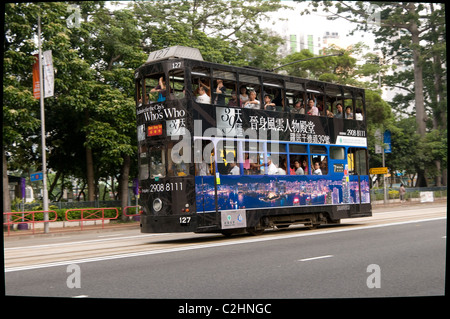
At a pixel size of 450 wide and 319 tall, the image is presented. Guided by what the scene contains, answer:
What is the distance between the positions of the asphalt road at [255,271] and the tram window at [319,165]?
2915 mm

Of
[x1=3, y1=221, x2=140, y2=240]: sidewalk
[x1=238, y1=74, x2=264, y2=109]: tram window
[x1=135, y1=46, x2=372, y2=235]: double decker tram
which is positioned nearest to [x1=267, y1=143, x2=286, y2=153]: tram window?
[x1=135, y1=46, x2=372, y2=235]: double decker tram

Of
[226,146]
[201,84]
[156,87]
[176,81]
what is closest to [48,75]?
[156,87]

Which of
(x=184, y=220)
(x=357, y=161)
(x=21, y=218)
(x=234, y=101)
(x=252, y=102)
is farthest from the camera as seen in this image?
(x=21, y=218)

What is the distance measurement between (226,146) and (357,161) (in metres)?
5.71

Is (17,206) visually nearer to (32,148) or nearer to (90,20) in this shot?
(32,148)

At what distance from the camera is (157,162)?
1171 cm

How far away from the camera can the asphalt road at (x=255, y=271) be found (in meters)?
5.38

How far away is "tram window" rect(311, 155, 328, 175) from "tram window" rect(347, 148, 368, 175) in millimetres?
1254

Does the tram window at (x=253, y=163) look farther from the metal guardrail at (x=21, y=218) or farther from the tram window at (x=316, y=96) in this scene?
the metal guardrail at (x=21, y=218)

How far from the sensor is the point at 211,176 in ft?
38.5

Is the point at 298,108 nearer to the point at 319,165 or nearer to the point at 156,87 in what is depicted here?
the point at 319,165

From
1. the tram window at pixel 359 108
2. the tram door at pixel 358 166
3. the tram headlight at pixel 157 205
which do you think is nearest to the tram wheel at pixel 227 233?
the tram headlight at pixel 157 205
